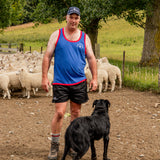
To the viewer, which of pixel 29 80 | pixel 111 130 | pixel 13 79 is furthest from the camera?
pixel 13 79

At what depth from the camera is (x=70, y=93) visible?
446cm

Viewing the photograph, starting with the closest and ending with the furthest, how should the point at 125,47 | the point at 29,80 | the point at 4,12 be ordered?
1. the point at 29,80
2. the point at 4,12
3. the point at 125,47

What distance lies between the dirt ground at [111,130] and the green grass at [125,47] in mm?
1183

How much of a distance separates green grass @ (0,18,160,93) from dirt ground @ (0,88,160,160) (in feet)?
3.88

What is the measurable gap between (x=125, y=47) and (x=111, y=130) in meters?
28.9

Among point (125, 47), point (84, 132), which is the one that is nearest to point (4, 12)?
point (125, 47)

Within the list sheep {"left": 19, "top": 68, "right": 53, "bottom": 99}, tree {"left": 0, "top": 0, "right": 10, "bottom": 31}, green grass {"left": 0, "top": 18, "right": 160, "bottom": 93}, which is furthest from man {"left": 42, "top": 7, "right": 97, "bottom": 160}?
tree {"left": 0, "top": 0, "right": 10, "bottom": 31}

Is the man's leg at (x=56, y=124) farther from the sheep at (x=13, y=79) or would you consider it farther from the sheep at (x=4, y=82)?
the sheep at (x=13, y=79)

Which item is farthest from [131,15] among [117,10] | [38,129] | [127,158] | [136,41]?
[136,41]

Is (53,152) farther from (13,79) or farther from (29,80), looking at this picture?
(13,79)

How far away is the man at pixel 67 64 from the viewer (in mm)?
4254

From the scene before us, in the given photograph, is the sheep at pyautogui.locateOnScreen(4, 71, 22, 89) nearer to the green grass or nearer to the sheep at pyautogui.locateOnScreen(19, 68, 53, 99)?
the sheep at pyautogui.locateOnScreen(19, 68, 53, 99)

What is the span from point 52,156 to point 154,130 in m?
2.53

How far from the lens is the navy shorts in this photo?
4371 millimetres
